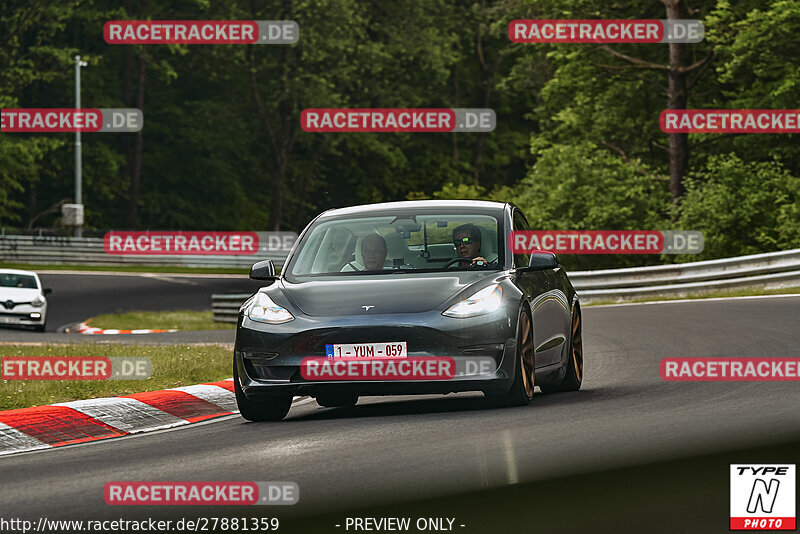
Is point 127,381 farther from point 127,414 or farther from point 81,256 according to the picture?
point 81,256

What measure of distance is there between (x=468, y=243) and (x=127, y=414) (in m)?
2.94

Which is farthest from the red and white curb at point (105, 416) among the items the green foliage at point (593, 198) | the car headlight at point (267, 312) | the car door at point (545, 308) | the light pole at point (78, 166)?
the light pole at point (78, 166)

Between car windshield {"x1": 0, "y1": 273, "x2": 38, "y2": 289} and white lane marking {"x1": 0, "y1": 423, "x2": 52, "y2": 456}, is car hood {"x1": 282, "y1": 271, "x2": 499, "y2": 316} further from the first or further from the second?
car windshield {"x1": 0, "y1": 273, "x2": 38, "y2": 289}

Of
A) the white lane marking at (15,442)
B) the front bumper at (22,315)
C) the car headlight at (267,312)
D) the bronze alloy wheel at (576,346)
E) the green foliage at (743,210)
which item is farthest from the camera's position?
the front bumper at (22,315)

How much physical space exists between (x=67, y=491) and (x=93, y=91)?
61.4 m

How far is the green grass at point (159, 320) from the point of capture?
34.2 meters

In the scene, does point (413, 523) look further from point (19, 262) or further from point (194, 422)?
point (19, 262)

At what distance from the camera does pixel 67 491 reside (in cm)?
766

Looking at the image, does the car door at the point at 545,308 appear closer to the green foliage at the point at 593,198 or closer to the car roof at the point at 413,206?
the car roof at the point at 413,206

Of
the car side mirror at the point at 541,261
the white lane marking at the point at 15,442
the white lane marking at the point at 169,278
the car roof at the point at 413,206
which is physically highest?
the car roof at the point at 413,206

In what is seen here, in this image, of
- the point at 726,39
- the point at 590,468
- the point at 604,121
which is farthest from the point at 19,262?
the point at 590,468

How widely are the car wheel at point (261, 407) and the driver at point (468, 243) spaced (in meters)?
1.76

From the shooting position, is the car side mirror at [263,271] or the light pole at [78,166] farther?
the light pole at [78,166]

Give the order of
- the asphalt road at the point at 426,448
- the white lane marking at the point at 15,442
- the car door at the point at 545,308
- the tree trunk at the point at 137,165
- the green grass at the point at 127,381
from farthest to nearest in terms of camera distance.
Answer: the tree trunk at the point at 137,165 < the green grass at the point at 127,381 < the car door at the point at 545,308 < the white lane marking at the point at 15,442 < the asphalt road at the point at 426,448
